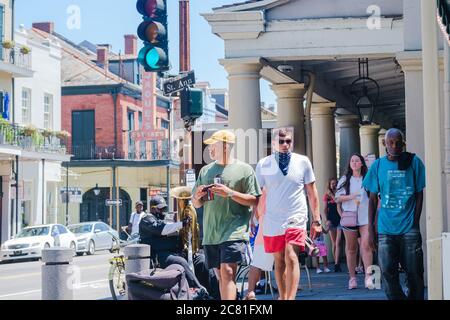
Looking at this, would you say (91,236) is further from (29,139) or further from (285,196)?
(285,196)

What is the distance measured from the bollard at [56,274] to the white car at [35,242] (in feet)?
75.3

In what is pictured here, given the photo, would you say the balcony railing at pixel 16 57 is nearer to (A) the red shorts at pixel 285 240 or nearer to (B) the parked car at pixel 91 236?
(B) the parked car at pixel 91 236

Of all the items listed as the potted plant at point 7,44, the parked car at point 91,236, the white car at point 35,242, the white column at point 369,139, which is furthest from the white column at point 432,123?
the potted plant at point 7,44

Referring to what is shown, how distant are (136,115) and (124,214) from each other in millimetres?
5961

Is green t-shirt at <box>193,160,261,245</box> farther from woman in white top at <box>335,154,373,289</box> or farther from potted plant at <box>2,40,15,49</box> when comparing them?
potted plant at <box>2,40,15,49</box>

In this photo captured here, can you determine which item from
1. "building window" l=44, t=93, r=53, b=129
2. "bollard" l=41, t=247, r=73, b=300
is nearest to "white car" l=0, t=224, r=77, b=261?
"building window" l=44, t=93, r=53, b=129

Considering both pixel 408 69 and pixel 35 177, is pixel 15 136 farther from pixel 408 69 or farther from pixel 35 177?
pixel 408 69

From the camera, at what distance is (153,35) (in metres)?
10.8

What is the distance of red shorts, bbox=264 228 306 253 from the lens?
8.45m

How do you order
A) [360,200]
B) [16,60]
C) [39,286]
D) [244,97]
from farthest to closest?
[16,60] < [39,286] < [244,97] < [360,200]

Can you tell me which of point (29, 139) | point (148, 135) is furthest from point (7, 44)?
point (148, 135)

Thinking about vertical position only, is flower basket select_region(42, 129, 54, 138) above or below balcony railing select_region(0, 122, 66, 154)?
above

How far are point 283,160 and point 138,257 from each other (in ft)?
8.92

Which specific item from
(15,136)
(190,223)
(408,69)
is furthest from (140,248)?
(15,136)
